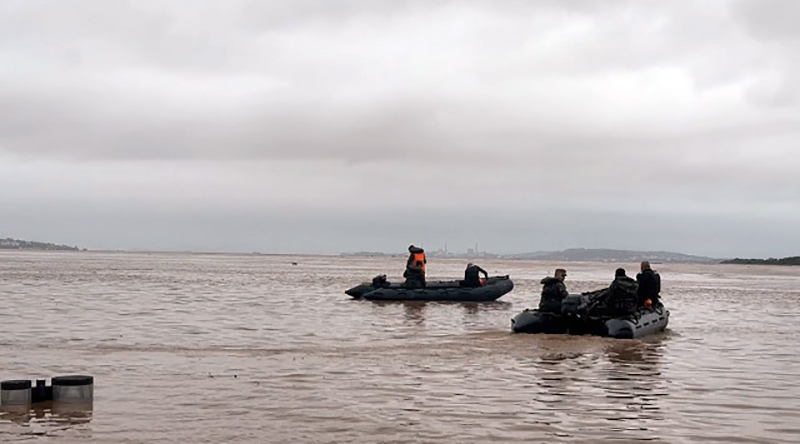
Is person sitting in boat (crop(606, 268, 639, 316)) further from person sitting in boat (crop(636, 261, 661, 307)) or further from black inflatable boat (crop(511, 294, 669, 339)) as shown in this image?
person sitting in boat (crop(636, 261, 661, 307))

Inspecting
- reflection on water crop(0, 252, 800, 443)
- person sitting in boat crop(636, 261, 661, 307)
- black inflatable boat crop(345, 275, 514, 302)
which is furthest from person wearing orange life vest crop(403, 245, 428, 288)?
person sitting in boat crop(636, 261, 661, 307)

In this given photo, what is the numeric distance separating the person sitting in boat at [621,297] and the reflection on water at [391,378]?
0.84 m

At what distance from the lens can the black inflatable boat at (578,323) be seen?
62.0 ft

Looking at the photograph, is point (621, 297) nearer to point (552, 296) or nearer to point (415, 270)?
point (552, 296)

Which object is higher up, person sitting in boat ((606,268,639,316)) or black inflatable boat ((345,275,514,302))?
person sitting in boat ((606,268,639,316))

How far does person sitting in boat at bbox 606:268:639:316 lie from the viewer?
19.5 meters

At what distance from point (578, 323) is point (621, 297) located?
1.19m

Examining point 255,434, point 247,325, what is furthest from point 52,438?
point 247,325

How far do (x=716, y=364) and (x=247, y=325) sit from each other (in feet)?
36.1

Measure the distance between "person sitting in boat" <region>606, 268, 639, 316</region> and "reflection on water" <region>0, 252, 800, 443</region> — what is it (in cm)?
84

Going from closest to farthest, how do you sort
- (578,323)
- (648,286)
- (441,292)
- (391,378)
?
(391,378)
(578,323)
(648,286)
(441,292)

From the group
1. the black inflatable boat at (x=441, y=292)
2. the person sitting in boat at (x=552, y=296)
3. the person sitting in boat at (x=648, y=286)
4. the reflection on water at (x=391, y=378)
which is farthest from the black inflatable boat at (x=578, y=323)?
the black inflatable boat at (x=441, y=292)

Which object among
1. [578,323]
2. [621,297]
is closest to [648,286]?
[621,297]

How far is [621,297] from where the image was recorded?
64.4ft
